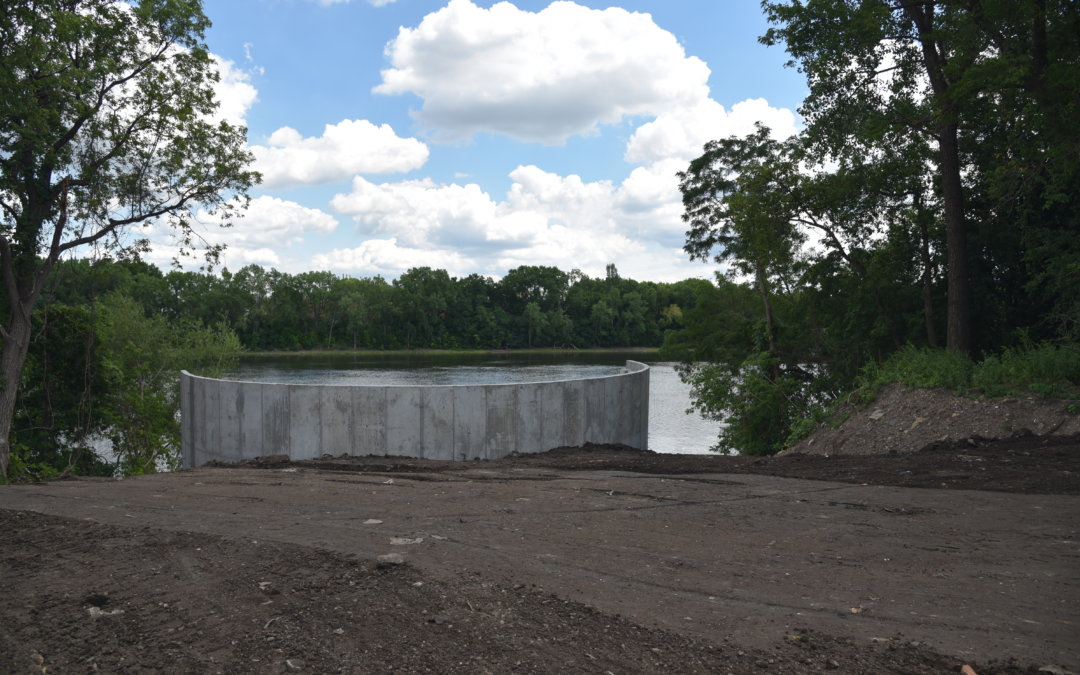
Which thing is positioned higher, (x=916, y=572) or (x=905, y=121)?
(x=905, y=121)

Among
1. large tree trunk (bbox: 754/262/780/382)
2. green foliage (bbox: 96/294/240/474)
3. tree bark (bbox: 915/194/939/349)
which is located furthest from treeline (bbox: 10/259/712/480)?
tree bark (bbox: 915/194/939/349)

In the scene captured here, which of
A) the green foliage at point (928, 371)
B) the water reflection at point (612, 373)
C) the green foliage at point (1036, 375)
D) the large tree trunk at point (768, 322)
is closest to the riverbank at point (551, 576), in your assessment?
the green foliage at point (1036, 375)

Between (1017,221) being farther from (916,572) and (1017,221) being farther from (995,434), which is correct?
(916,572)

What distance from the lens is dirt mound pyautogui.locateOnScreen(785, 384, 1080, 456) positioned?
1153cm

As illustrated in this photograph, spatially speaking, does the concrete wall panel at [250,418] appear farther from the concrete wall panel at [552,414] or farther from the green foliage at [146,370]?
the green foliage at [146,370]

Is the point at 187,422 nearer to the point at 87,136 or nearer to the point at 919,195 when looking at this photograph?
the point at 87,136

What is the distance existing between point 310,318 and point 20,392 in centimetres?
7114

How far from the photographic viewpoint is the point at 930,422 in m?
12.9

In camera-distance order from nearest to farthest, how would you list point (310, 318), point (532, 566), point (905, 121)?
point (532, 566), point (905, 121), point (310, 318)

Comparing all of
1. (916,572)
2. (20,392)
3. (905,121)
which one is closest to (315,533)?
(916,572)

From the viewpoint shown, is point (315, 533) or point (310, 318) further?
point (310, 318)

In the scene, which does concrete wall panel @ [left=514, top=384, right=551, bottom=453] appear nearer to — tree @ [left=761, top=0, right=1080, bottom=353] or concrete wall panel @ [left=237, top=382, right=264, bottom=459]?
concrete wall panel @ [left=237, top=382, right=264, bottom=459]

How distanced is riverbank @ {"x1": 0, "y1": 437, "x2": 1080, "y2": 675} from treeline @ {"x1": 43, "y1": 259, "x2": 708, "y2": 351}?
71543mm

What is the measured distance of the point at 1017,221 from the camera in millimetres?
17297
